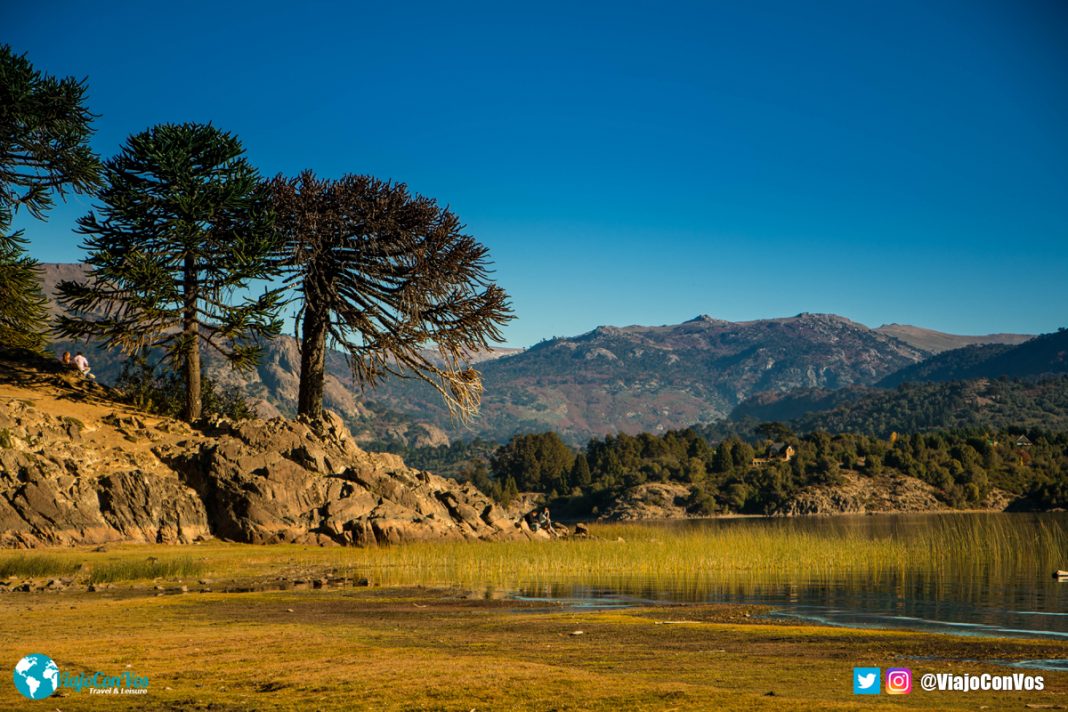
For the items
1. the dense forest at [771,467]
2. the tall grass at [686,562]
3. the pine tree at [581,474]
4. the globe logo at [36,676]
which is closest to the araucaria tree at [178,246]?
the tall grass at [686,562]

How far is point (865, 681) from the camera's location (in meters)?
11.7

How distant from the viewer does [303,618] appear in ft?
65.4

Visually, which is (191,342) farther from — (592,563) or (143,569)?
(592,563)

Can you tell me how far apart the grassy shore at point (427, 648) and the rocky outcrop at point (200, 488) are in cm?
744

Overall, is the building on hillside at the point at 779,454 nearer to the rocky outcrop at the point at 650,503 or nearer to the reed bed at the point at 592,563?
the rocky outcrop at the point at 650,503

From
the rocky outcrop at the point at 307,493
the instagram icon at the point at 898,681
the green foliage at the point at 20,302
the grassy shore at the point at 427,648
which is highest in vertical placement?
the green foliage at the point at 20,302

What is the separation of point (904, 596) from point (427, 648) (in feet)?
47.4

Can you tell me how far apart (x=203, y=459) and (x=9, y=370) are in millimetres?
10872

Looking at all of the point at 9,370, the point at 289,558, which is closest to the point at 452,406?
the point at 289,558

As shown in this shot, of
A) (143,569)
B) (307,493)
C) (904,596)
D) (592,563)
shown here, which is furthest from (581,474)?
(904,596)

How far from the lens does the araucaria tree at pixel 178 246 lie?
1747 inches

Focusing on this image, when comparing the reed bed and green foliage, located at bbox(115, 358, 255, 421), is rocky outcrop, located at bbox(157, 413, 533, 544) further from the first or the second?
green foliage, located at bbox(115, 358, 255, 421)

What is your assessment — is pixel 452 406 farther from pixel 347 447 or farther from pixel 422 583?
pixel 422 583

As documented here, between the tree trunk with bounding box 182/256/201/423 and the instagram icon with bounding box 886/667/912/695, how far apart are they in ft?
125
